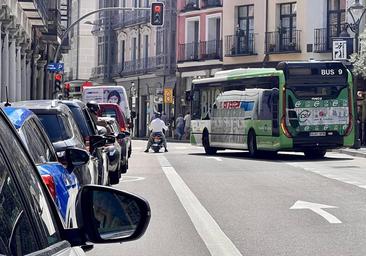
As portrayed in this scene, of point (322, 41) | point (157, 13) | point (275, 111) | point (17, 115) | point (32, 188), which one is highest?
point (157, 13)

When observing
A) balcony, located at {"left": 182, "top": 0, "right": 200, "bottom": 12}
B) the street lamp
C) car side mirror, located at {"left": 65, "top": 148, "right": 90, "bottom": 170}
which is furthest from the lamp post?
car side mirror, located at {"left": 65, "top": 148, "right": 90, "bottom": 170}

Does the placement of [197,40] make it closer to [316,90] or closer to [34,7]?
[34,7]

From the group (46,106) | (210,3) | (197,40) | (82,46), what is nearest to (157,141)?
(210,3)

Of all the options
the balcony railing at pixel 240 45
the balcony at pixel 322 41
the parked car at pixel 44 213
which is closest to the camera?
the parked car at pixel 44 213

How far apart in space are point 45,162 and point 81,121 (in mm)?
7786

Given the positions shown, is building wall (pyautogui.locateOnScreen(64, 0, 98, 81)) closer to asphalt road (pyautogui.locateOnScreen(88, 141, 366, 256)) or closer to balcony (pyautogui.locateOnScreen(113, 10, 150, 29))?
balcony (pyautogui.locateOnScreen(113, 10, 150, 29))

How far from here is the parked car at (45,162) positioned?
18.6ft

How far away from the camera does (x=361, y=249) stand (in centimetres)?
978

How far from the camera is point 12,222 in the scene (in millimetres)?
2729

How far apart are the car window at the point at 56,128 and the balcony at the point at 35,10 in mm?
25687

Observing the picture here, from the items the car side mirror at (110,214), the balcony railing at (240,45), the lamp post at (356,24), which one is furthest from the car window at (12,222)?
the balcony railing at (240,45)

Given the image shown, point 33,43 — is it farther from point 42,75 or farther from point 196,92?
point 196,92

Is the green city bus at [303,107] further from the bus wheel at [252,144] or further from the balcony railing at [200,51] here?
the balcony railing at [200,51]

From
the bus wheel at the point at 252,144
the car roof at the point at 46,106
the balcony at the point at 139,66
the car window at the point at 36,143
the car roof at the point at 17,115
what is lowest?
the bus wheel at the point at 252,144
